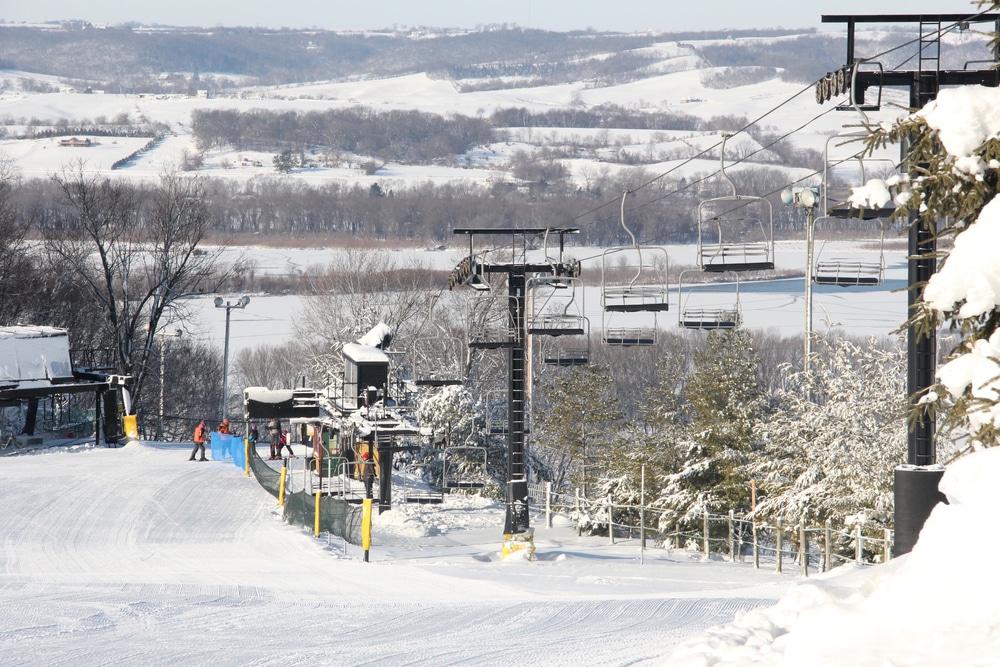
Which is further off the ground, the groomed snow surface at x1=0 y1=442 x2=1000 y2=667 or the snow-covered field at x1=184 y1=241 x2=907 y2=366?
the snow-covered field at x1=184 y1=241 x2=907 y2=366

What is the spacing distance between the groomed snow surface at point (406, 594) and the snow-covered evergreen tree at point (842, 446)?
337cm

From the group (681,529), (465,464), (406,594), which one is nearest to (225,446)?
(465,464)

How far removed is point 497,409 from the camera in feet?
130

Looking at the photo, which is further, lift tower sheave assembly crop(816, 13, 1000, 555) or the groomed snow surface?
lift tower sheave assembly crop(816, 13, 1000, 555)

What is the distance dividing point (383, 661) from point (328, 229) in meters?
165

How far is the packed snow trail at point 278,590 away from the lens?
913 cm

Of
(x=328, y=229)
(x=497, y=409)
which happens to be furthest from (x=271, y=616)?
(x=328, y=229)

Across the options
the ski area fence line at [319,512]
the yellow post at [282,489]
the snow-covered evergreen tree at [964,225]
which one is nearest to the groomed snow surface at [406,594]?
the ski area fence line at [319,512]

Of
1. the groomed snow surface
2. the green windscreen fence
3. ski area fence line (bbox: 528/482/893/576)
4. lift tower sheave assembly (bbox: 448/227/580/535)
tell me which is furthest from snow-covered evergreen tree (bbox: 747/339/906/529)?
the green windscreen fence

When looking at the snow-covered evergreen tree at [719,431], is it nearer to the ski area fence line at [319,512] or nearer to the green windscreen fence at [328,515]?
the ski area fence line at [319,512]

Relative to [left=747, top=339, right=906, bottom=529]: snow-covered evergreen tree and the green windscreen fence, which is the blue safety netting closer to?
the green windscreen fence

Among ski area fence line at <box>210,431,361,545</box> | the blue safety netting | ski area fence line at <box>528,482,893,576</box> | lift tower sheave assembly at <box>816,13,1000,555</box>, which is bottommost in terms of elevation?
ski area fence line at <box>528,482,893,576</box>

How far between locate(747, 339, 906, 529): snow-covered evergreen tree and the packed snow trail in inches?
148

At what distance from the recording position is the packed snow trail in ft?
30.0
